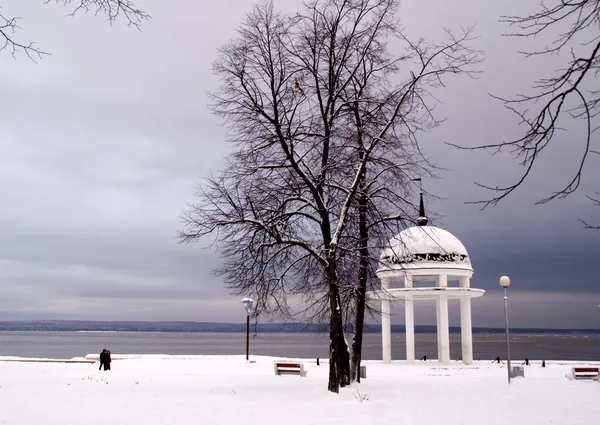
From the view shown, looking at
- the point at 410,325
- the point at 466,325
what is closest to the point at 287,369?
the point at 410,325

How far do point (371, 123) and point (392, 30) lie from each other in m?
3.10

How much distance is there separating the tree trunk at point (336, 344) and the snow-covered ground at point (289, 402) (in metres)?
0.60

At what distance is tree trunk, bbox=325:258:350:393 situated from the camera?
19.3 meters

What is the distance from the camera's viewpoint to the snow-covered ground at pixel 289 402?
1517 centimetres

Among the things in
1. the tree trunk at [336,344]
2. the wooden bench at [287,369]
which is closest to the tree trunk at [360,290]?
the tree trunk at [336,344]


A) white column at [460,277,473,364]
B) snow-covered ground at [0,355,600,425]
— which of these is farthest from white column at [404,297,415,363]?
snow-covered ground at [0,355,600,425]

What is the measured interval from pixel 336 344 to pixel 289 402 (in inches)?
107

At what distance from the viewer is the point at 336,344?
19797mm

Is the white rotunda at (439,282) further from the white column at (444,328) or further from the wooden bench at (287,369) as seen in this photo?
the wooden bench at (287,369)

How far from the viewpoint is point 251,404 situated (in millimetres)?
17203

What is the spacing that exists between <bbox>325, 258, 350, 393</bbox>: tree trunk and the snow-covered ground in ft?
1.96

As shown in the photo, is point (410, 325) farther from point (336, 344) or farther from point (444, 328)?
point (336, 344)

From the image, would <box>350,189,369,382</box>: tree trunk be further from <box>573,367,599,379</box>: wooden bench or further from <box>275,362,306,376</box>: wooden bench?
<box>573,367,599,379</box>: wooden bench

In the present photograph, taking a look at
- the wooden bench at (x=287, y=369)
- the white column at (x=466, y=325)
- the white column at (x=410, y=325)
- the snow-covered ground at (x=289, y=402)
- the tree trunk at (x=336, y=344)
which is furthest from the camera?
the white column at (x=466, y=325)
